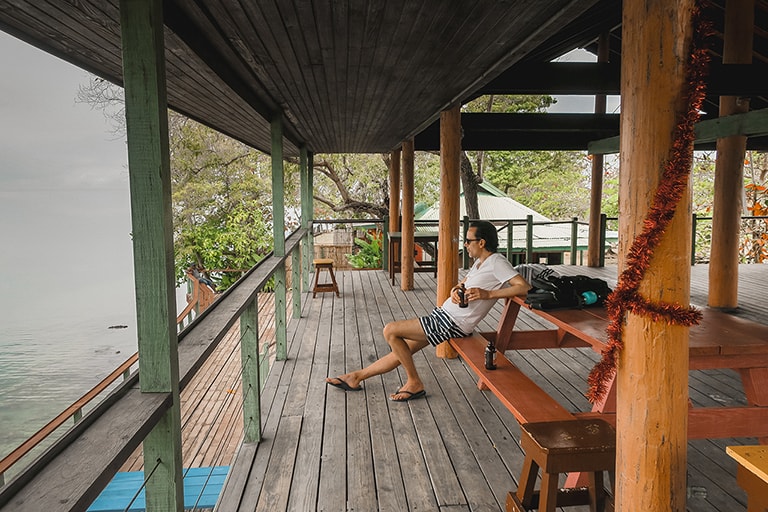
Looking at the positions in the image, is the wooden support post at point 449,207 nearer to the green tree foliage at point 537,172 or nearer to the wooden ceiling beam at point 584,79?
the wooden ceiling beam at point 584,79

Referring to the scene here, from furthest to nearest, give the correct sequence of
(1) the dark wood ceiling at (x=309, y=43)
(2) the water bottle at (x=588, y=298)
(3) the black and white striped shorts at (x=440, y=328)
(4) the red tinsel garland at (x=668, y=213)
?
(3) the black and white striped shorts at (x=440, y=328)
(2) the water bottle at (x=588, y=298)
(1) the dark wood ceiling at (x=309, y=43)
(4) the red tinsel garland at (x=668, y=213)

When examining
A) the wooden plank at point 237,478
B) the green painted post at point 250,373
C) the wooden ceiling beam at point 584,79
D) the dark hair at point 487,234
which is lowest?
the wooden plank at point 237,478

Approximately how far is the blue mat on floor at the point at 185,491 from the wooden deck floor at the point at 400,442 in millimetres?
937

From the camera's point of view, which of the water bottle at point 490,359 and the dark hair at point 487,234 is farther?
the dark hair at point 487,234

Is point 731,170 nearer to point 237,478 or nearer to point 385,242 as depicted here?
point 237,478

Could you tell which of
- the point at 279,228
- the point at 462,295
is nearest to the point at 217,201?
the point at 279,228

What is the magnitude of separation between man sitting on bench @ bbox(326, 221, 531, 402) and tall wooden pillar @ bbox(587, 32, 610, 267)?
6178mm

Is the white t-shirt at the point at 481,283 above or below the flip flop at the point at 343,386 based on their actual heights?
above

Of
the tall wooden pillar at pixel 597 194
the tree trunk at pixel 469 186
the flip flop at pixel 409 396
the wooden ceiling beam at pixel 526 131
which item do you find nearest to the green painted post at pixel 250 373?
the flip flop at pixel 409 396

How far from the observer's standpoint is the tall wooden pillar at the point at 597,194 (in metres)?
8.65

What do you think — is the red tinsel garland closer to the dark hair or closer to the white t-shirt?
the white t-shirt

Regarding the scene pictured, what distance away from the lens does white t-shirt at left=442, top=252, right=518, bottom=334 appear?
3.26 meters

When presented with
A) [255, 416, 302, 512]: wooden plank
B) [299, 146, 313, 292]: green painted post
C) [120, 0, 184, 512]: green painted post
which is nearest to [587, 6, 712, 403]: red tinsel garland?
[120, 0, 184, 512]: green painted post

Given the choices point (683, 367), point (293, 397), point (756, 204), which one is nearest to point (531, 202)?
point (756, 204)
